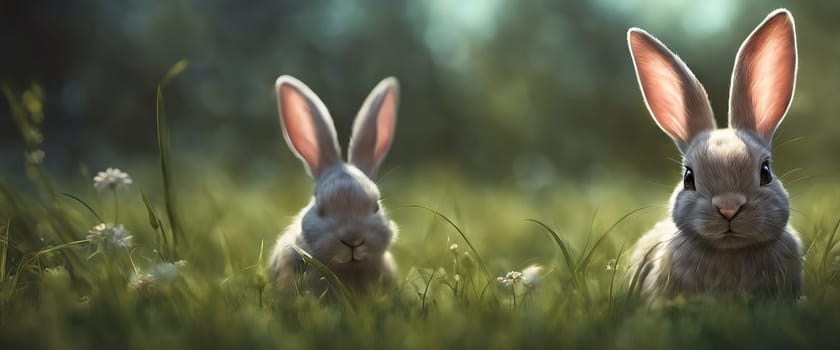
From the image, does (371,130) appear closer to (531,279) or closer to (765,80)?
(531,279)

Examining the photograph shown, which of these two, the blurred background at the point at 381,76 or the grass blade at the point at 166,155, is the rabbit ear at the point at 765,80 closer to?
the grass blade at the point at 166,155

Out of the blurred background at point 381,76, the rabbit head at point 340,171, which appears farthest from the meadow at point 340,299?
the blurred background at point 381,76

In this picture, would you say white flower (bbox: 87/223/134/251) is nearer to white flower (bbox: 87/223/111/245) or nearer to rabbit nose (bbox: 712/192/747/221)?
white flower (bbox: 87/223/111/245)

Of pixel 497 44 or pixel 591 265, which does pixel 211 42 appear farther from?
pixel 591 265

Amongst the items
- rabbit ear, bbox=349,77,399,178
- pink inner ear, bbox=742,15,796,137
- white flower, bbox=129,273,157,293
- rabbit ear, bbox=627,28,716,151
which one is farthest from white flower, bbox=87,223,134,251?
pink inner ear, bbox=742,15,796,137

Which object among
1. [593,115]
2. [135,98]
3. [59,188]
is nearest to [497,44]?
[593,115]

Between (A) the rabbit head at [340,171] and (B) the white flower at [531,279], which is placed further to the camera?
(A) the rabbit head at [340,171]
